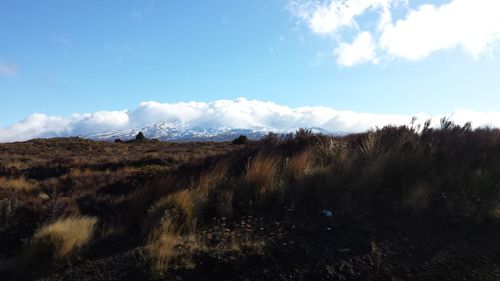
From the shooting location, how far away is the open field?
4.64 metres

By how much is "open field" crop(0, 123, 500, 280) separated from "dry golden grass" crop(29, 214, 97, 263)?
0.01 meters

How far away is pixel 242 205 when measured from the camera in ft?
22.2

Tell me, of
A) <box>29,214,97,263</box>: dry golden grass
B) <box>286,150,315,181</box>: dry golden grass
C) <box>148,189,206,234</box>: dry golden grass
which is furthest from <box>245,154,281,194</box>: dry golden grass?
<box>29,214,97,263</box>: dry golden grass

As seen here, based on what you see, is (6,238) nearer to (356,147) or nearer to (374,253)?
(374,253)

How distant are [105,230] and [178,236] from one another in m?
1.33

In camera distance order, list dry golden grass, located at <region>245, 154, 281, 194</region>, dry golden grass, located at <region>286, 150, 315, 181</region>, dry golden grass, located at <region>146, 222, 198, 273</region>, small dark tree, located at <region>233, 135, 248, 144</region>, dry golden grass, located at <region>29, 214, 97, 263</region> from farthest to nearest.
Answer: small dark tree, located at <region>233, 135, 248, 144</region>, dry golden grass, located at <region>286, 150, 315, 181</region>, dry golden grass, located at <region>245, 154, 281, 194</region>, dry golden grass, located at <region>29, 214, 97, 263</region>, dry golden grass, located at <region>146, 222, 198, 273</region>

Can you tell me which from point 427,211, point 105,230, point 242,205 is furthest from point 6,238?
point 427,211

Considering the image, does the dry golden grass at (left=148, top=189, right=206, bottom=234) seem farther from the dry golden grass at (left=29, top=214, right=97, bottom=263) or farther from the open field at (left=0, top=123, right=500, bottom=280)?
the dry golden grass at (left=29, top=214, right=97, bottom=263)

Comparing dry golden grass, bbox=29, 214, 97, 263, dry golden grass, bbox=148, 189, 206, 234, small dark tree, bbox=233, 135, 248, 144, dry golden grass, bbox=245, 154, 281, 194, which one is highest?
dry golden grass, bbox=245, 154, 281, 194

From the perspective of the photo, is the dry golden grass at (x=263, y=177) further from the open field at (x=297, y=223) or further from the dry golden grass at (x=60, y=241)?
the dry golden grass at (x=60, y=241)

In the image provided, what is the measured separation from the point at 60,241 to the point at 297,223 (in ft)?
9.76

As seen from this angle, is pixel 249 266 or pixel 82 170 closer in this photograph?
pixel 249 266

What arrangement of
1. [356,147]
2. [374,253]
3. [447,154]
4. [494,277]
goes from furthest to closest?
[356,147]
[447,154]
[374,253]
[494,277]

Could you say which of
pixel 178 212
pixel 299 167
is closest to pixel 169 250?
Answer: pixel 178 212
